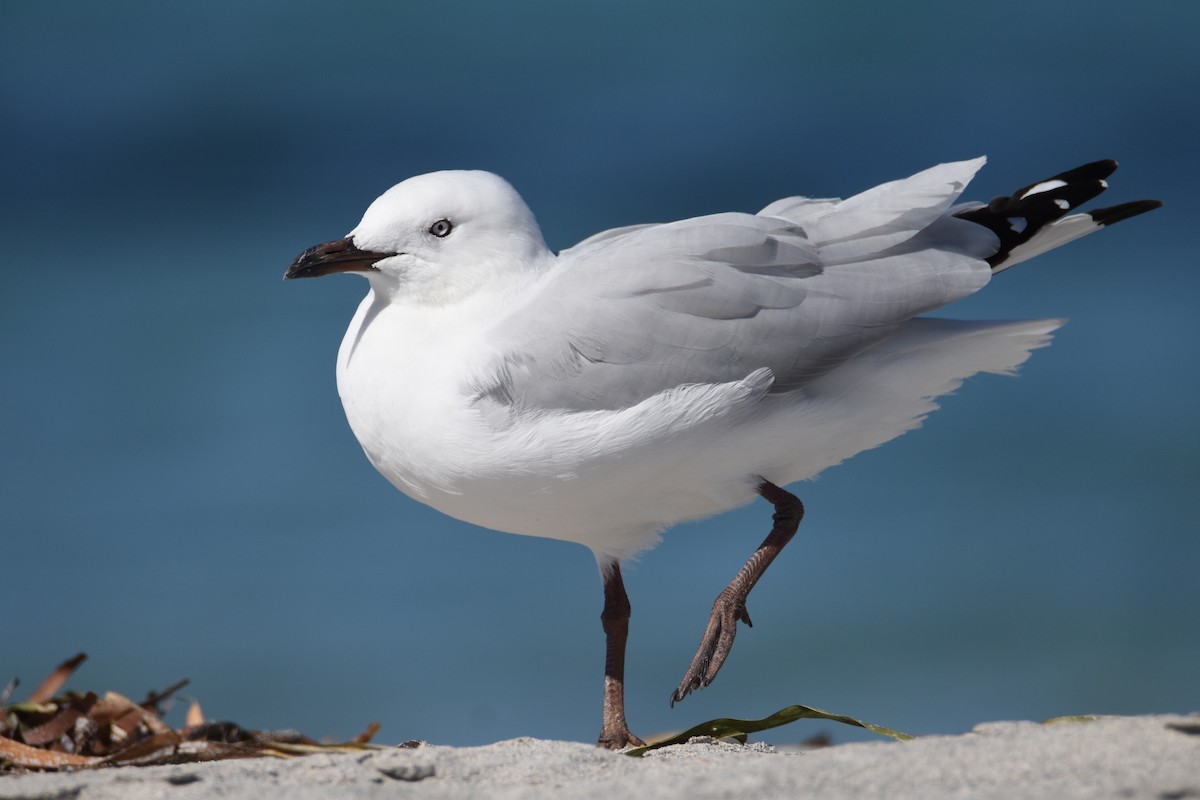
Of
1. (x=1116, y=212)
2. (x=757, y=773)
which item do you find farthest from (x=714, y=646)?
(x=1116, y=212)

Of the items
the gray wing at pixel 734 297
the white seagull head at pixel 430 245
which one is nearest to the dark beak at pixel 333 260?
the white seagull head at pixel 430 245

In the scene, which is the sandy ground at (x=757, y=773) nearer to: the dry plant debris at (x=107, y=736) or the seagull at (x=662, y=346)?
the dry plant debris at (x=107, y=736)

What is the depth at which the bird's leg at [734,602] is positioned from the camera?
3.51 metres

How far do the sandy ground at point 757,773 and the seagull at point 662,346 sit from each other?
91 centimetres

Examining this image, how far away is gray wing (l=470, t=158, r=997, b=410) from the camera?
3.43 metres

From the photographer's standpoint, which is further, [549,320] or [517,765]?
[549,320]

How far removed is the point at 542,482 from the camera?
3.40 metres

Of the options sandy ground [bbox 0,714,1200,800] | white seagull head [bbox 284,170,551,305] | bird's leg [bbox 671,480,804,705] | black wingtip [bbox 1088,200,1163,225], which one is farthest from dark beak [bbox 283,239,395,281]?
black wingtip [bbox 1088,200,1163,225]

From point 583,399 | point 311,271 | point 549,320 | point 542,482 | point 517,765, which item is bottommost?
point 517,765

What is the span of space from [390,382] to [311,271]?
44 cm

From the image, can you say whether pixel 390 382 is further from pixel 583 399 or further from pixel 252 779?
Answer: pixel 252 779

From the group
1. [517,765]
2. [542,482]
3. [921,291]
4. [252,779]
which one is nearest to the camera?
[252,779]

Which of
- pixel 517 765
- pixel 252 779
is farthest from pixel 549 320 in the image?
pixel 252 779

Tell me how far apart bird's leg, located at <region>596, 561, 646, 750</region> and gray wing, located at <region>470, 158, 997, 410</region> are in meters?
0.89
